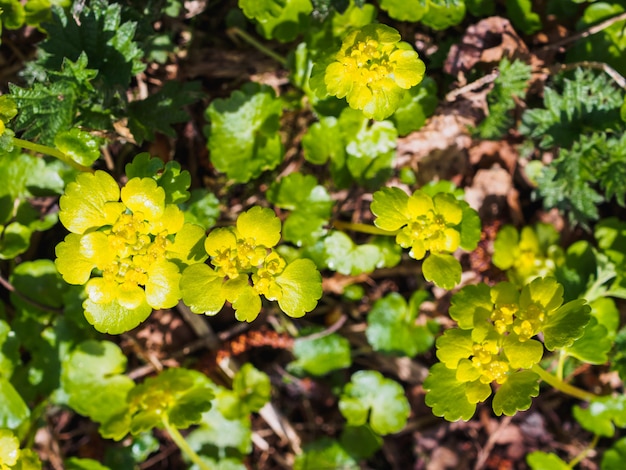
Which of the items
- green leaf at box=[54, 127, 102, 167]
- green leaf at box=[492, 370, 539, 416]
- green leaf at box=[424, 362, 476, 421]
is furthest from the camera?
green leaf at box=[54, 127, 102, 167]

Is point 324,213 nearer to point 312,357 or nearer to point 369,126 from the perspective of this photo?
point 369,126

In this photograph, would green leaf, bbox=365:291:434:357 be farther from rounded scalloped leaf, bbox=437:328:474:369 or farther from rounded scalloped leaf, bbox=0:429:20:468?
rounded scalloped leaf, bbox=0:429:20:468

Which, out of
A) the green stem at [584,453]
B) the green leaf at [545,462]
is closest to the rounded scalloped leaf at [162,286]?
the green leaf at [545,462]

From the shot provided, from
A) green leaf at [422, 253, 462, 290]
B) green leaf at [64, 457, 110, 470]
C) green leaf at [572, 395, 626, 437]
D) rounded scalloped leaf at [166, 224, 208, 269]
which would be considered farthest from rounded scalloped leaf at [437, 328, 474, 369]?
green leaf at [64, 457, 110, 470]

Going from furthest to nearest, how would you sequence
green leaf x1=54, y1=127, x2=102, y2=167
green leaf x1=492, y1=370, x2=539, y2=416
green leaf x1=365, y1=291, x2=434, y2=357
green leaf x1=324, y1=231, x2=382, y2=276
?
green leaf x1=365, y1=291, x2=434, y2=357 → green leaf x1=324, y1=231, x2=382, y2=276 → green leaf x1=54, y1=127, x2=102, y2=167 → green leaf x1=492, y1=370, x2=539, y2=416

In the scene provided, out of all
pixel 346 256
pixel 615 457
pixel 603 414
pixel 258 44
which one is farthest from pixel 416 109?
pixel 615 457

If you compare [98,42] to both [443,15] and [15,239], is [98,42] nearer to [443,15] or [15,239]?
[15,239]
